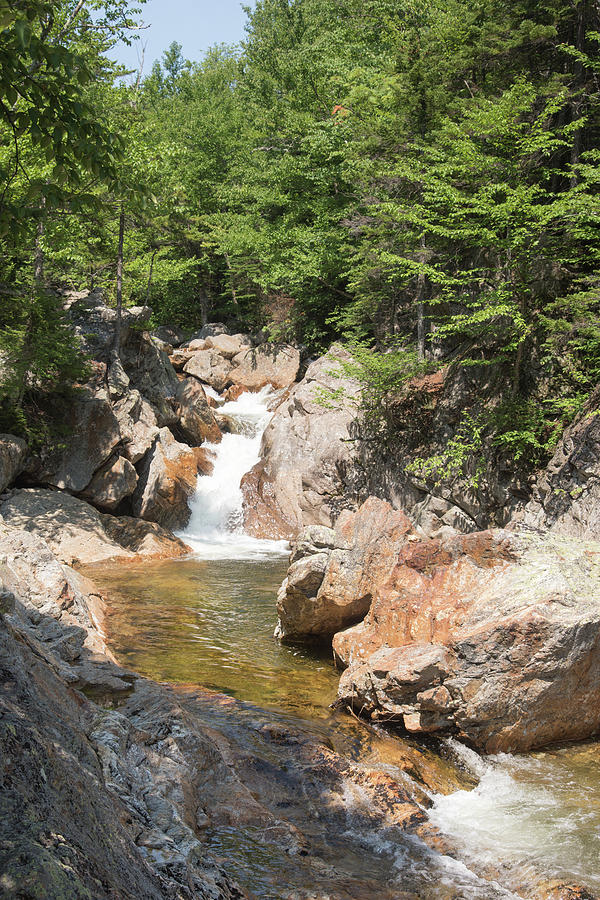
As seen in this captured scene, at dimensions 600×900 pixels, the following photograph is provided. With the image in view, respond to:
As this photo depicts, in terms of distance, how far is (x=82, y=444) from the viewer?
15.6m

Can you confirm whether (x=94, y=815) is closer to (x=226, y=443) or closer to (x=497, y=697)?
(x=497, y=697)

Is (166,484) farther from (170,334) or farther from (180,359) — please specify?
(170,334)

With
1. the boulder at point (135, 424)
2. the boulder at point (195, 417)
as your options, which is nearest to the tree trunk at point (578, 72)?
the boulder at point (135, 424)

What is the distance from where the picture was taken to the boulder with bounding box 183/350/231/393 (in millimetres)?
25500

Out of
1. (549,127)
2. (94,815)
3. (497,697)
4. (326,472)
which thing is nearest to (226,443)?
(326,472)

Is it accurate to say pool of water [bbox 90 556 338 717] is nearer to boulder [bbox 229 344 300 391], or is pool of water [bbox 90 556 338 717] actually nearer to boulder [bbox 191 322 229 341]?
boulder [bbox 229 344 300 391]

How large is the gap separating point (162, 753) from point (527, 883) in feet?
8.99

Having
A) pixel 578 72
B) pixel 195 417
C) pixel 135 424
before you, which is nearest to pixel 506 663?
pixel 578 72

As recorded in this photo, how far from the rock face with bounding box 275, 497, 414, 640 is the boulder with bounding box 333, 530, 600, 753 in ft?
4.23

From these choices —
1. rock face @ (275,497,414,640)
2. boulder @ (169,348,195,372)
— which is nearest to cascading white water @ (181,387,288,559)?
boulder @ (169,348,195,372)

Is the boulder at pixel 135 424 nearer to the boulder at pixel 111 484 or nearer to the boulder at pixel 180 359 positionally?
the boulder at pixel 111 484

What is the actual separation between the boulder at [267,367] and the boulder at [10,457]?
12102mm

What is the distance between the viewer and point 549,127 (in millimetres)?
14664

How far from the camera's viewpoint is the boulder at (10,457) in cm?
1365
